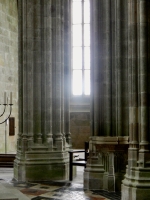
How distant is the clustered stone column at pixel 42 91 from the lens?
11516mm

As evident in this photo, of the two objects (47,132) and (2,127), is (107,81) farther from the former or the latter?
(2,127)

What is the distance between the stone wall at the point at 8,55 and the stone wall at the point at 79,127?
105 inches

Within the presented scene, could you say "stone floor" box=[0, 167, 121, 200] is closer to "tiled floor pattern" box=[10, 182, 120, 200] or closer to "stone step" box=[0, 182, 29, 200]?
"tiled floor pattern" box=[10, 182, 120, 200]

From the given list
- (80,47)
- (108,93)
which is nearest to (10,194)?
(108,93)

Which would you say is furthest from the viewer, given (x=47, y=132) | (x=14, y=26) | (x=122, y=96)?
(x=14, y=26)

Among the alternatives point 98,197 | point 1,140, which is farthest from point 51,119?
point 1,140

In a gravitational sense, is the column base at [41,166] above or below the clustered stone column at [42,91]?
below

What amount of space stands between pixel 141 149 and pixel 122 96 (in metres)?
2.31

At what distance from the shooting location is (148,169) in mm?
7324

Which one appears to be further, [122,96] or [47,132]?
[47,132]

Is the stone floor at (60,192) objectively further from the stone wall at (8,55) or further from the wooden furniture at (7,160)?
the stone wall at (8,55)

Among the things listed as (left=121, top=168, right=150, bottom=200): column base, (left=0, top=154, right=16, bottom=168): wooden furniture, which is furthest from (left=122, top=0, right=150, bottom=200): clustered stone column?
(left=0, top=154, right=16, bottom=168): wooden furniture

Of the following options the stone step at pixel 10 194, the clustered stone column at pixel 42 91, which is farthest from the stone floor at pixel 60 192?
the stone step at pixel 10 194

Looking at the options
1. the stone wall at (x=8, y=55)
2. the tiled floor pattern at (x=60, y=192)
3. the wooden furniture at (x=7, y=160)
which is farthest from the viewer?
the stone wall at (x=8, y=55)
